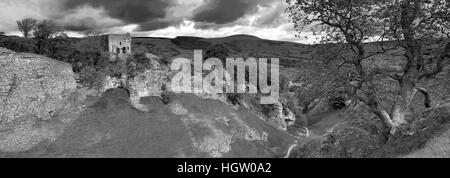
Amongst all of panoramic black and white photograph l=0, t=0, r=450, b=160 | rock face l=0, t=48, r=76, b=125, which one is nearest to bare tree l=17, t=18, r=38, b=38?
panoramic black and white photograph l=0, t=0, r=450, b=160

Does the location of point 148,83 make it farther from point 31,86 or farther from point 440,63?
point 440,63

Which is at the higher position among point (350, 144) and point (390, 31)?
point (390, 31)

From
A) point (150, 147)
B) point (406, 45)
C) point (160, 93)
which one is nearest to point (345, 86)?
point (406, 45)

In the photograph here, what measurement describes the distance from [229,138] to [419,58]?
34.6 m

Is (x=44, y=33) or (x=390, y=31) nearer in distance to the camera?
(x=390, y=31)

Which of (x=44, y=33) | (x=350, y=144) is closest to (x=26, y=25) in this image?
(x=44, y=33)

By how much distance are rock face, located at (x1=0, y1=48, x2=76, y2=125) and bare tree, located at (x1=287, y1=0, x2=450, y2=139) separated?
46.2m

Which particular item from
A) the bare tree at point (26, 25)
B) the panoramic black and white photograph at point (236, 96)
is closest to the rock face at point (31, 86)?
the panoramic black and white photograph at point (236, 96)

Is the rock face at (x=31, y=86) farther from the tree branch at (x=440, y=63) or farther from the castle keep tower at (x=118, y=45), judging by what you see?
the tree branch at (x=440, y=63)

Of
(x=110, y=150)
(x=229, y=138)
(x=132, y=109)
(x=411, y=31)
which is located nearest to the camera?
(x=411, y=31)

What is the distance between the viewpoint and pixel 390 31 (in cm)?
2011

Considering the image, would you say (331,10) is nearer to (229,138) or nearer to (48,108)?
(229,138)

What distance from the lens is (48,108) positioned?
52531 millimetres

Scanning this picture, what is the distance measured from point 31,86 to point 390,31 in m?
55.5
